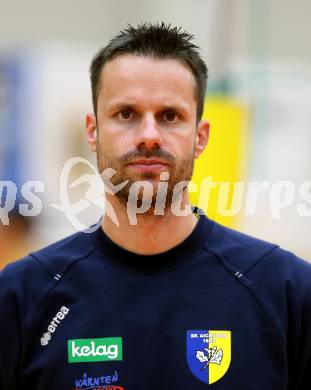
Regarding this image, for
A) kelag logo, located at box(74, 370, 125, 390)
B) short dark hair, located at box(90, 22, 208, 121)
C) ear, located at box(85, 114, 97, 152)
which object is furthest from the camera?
ear, located at box(85, 114, 97, 152)

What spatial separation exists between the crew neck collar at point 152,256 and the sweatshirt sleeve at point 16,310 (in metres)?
0.23

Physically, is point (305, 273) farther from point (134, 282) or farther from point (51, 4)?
point (51, 4)

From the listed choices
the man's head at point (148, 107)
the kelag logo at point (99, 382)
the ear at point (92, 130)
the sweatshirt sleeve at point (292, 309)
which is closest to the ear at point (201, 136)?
the man's head at point (148, 107)

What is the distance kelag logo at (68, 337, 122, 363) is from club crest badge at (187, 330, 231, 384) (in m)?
0.24

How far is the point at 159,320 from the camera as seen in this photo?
238 centimetres

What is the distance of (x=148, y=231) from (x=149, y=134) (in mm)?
362

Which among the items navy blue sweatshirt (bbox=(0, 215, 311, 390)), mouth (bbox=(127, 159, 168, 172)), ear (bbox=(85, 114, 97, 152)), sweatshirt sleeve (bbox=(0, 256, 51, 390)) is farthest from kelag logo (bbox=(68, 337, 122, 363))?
ear (bbox=(85, 114, 97, 152))

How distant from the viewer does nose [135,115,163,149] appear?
2383mm

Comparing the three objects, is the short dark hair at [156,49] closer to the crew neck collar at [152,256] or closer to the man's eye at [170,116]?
the man's eye at [170,116]

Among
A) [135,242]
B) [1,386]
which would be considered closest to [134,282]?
[135,242]

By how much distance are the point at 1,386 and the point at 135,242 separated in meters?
0.67

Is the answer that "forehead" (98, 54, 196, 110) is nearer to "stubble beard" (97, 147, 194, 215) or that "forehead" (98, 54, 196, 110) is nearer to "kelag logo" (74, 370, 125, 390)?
"stubble beard" (97, 147, 194, 215)

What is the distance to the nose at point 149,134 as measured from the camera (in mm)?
2383

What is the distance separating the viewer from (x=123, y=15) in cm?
1370
